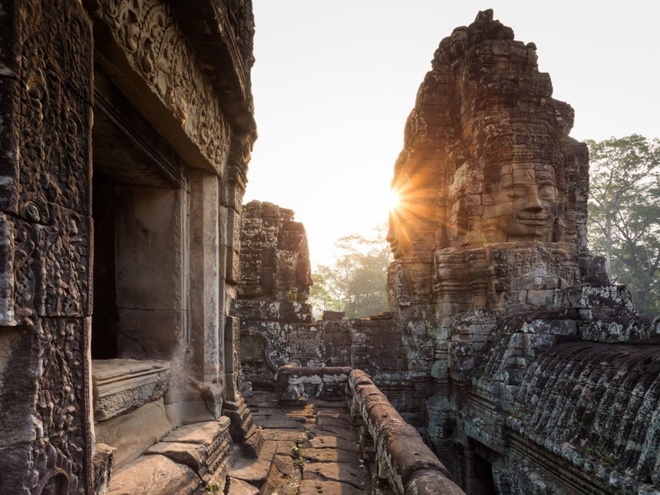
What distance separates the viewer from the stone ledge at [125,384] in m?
2.20

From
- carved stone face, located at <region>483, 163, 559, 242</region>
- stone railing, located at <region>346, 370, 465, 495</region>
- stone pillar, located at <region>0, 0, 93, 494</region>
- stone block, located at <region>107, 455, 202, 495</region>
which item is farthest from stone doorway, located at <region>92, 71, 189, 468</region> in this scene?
carved stone face, located at <region>483, 163, 559, 242</region>

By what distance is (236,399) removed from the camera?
12.2 feet

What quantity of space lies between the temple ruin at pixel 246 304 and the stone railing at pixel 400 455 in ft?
0.08

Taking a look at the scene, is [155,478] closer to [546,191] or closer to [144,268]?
[144,268]

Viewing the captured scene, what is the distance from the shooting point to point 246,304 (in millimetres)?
7969

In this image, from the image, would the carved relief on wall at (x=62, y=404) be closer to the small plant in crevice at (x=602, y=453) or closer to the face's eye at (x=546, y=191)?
the small plant in crevice at (x=602, y=453)

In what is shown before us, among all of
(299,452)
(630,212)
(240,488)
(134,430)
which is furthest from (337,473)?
(630,212)

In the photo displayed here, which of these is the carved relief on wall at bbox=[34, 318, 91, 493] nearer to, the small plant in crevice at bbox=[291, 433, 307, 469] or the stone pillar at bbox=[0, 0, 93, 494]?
the stone pillar at bbox=[0, 0, 93, 494]

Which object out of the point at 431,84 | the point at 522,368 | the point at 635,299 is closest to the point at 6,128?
the point at 522,368

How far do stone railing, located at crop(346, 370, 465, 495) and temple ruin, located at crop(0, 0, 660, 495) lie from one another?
0.02 m

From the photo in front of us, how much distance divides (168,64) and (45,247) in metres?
1.41

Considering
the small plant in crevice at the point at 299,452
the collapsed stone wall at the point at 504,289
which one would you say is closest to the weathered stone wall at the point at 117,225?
the small plant in crevice at the point at 299,452

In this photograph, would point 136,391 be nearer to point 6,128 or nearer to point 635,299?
point 6,128

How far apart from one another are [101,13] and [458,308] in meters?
7.52
